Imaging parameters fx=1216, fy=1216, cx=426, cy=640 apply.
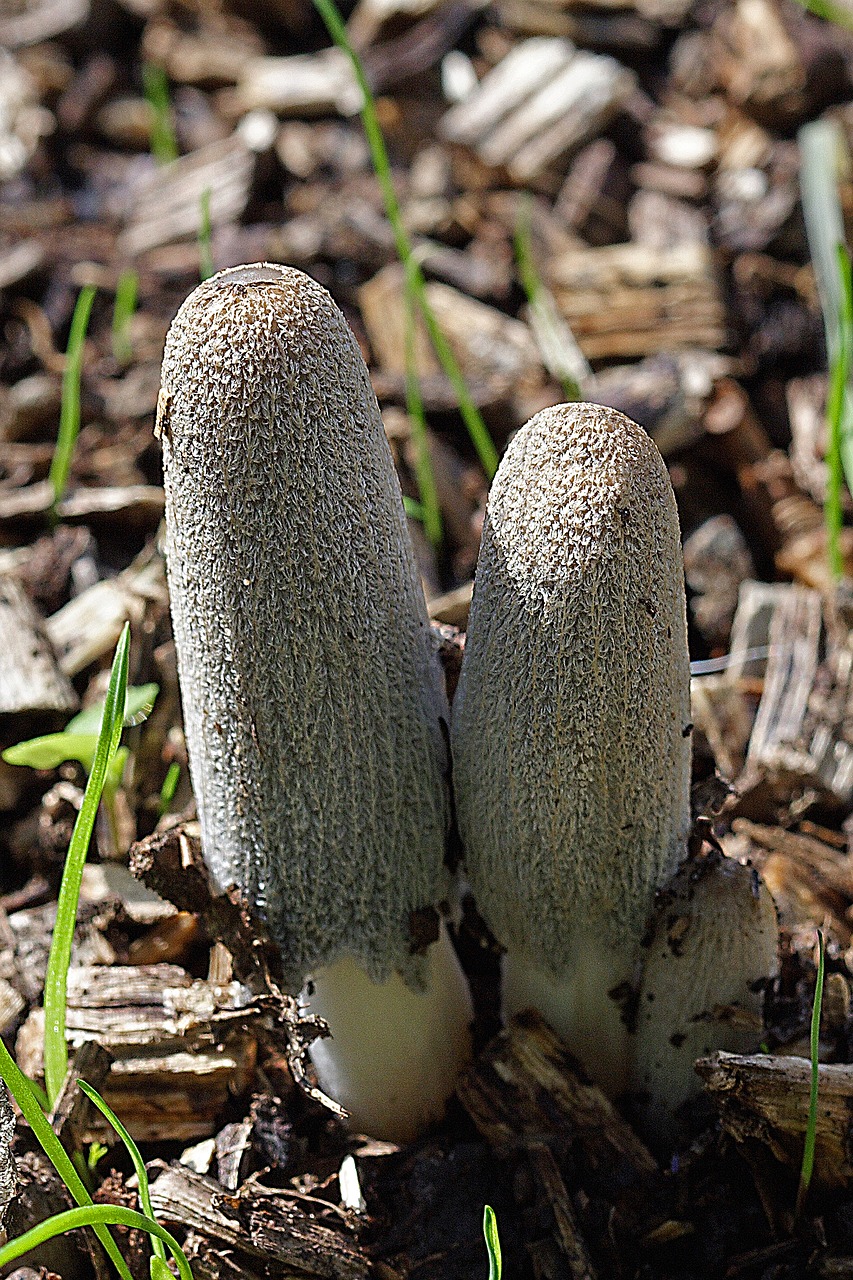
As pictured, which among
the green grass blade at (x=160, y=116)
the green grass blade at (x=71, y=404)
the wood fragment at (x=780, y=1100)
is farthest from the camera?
the green grass blade at (x=160, y=116)

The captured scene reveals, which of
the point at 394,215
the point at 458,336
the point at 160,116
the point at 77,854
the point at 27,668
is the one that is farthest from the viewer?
the point at 160,116

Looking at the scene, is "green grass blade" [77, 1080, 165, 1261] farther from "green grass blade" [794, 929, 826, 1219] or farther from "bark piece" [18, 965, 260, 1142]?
"green grass blade" [794, 929, 826, 1219]

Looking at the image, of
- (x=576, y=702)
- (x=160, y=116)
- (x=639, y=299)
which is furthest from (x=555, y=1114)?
(x=160, y=116)

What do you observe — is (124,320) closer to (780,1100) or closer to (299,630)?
(299,630)

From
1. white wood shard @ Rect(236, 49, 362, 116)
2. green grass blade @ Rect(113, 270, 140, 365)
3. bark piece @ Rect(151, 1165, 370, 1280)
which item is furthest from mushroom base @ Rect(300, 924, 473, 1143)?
white wood shard @ Rect(236, 49, 362, 116)

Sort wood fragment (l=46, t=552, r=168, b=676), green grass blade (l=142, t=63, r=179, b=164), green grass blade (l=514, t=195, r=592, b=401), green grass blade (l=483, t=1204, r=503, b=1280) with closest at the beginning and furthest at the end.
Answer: green grass blade (l=483, t=1204, r=503, b=1280) → wood fragment (l=46, t=552, r=168, b=676) → green grass blade (l=514, t=195, r=592, b=401) → green grass blade (l=142, t=63, r=179, b=164)

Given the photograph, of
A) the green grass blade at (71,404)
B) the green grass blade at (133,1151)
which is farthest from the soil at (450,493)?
the green grass blade at (133,1151)

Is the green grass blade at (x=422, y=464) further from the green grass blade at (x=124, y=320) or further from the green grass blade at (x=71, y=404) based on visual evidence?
the green grass blade at (x=124, y=320)
